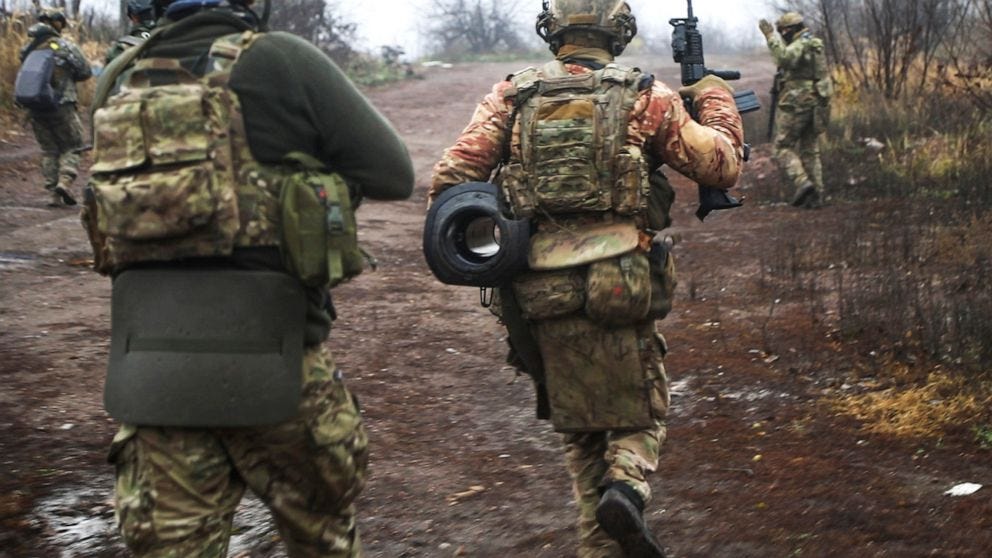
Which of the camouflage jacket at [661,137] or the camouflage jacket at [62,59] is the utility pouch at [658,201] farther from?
the camouflage jacket at [62,59]

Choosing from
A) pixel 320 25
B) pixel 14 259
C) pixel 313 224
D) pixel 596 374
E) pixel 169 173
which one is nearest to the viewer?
pixel 169 173

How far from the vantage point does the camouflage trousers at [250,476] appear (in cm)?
256

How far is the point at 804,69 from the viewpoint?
11961 mm

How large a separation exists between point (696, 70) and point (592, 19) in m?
0.44

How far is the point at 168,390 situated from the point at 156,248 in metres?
0.32

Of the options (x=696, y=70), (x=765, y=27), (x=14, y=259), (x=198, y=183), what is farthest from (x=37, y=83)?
(x=198, y=183)

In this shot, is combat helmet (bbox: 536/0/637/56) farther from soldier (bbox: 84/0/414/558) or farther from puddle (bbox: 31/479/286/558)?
puddle (bbox: 31/479/286/558)

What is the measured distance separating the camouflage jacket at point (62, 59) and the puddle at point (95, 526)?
7.63 metres

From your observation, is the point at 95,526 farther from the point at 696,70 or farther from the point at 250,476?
the point at 696,70

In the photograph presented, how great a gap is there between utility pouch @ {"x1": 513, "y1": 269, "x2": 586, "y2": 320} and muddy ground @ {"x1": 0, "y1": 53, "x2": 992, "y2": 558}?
0.97 metres

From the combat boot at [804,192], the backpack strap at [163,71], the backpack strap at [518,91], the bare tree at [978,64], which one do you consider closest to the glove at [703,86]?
the backpack strap at [518,91]

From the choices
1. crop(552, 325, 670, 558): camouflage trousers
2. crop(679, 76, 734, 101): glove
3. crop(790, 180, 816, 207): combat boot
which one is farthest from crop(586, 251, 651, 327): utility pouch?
crop(790, 180, 816, 207): combat boot

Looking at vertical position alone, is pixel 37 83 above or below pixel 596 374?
above

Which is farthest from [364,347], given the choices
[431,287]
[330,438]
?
[330,438]
